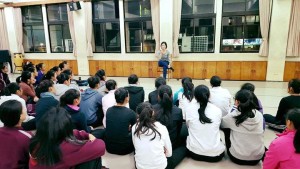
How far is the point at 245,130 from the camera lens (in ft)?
7.86

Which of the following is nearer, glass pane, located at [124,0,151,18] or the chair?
glass pane, located at [124,0,151,18]

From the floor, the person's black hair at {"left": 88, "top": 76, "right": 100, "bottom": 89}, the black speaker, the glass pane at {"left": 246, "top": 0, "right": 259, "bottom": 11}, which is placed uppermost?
the black speaker

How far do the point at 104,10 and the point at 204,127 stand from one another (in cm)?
794

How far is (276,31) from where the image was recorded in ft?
23.3

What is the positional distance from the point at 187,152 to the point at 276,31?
20.5 feet

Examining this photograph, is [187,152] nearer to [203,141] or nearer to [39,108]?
[203,141]

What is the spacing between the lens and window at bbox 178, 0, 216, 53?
26.0ft

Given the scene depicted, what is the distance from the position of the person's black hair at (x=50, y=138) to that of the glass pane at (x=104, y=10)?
26.1 ft

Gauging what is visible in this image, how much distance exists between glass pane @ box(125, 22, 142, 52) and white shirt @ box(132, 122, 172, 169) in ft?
23.0

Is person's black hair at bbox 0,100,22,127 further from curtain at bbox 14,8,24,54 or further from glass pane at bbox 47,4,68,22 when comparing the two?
curtain at bbox 14,8,24,54

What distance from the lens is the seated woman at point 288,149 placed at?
1480 millimetres

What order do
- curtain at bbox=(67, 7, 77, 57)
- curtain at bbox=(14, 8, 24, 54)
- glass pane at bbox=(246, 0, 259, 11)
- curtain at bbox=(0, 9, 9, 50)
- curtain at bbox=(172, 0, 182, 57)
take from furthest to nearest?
curtain at bbox=(0, 9, 9, 50), curtain at bbox=(14, 8, 24, 54), curtain at bbox=(67, 7, 77, 57), curtain at bbox=(172, 0, 182, 57), glass pane at bbox=(246, 0, 259, 11)

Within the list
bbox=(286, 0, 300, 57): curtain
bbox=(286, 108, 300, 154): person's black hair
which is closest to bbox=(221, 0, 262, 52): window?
bbox=(286, 0, 300, 57): curtain

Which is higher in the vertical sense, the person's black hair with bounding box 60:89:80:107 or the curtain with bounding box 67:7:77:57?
the curtain with bounding box 67:7:77:57
